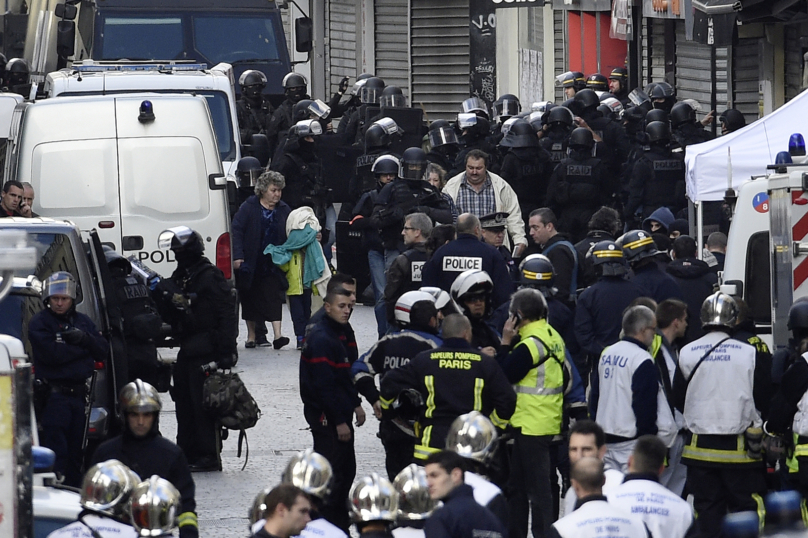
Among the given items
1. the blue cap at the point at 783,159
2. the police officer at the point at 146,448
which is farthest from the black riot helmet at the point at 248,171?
the police officer at the point at 146,448

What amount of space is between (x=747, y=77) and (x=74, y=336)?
1584cm

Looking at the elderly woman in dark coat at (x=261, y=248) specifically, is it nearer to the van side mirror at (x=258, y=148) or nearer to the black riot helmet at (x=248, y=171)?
the black riot helmet at (x=248, y=171)

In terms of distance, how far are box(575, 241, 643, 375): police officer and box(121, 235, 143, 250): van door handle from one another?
436 centimetres

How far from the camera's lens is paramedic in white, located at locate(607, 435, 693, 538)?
Answer: 6.80m

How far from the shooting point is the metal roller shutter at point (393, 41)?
34781mm

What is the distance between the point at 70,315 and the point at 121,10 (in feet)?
A: 39.9

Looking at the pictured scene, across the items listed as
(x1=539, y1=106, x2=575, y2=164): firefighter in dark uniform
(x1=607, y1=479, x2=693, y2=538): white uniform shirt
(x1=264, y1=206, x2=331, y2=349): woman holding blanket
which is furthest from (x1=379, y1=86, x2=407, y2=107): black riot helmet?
(x1=607, y1=479, x2=693, y2=538): white uniform shirt

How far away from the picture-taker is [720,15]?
17.3 meters

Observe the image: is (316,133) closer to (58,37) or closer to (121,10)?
(121,10)

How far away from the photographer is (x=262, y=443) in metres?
12.2

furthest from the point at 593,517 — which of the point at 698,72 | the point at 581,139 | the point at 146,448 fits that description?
the point at 698,72

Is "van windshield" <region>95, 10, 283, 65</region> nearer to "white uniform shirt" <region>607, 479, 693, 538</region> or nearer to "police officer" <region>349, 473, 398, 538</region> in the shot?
"white uniform shirt" <region>607, 479, 693, 538</region>

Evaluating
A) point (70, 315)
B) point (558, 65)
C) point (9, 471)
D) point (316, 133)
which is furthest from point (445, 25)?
point (9, 471)

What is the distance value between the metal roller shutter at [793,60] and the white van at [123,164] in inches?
370
